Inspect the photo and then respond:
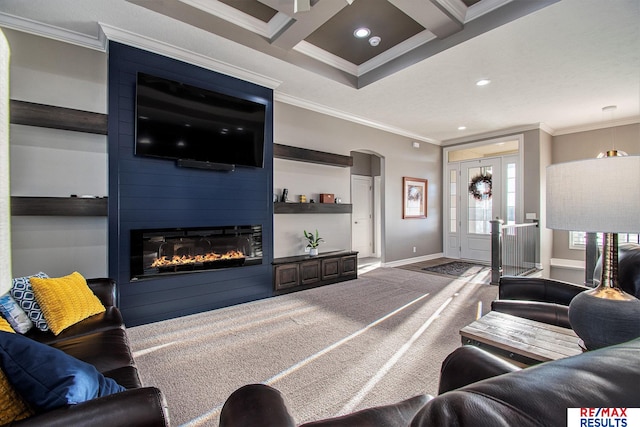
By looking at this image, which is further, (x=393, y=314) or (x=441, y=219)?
(x=441, y=219)

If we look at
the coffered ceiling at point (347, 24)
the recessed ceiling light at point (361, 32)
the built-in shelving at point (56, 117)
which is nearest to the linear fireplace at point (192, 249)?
the built-in shelving at point (56, 117)

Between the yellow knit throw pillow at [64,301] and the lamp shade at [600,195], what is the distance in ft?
9.53

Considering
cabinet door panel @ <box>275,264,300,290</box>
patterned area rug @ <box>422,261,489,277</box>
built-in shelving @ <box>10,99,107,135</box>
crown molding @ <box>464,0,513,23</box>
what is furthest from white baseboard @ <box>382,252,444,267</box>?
built-in shelving @ <box>10,99,107,135</box>

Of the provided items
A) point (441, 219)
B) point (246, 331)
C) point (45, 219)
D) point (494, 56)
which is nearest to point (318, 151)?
point (494, 56)

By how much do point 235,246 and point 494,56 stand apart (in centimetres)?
382

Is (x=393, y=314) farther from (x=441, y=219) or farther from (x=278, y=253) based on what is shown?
(x=441, y=219)

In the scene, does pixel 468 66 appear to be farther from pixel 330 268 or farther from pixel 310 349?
pixel 310 349

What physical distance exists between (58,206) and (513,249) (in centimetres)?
649

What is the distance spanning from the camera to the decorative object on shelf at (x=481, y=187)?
6.57 m

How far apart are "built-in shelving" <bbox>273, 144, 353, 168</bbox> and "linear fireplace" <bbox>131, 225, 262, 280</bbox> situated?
1.18 meters

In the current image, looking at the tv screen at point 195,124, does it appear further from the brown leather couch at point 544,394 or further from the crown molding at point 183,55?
the brown leather couch at point 544,394

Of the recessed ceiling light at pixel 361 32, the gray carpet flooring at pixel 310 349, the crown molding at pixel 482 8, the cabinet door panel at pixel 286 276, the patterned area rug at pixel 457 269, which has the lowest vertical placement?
the gray carpet flooring at pixel 310 349

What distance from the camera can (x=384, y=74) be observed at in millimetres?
3848

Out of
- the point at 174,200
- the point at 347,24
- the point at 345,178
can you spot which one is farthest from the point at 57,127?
the point at 345,178
